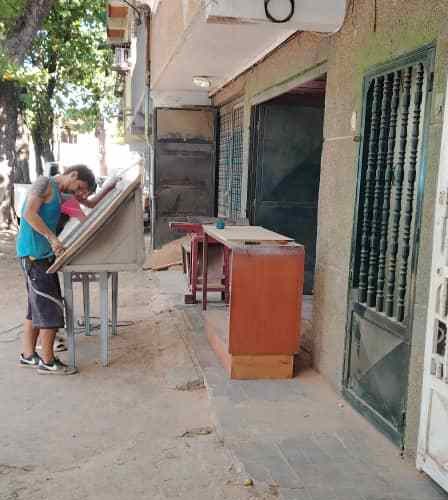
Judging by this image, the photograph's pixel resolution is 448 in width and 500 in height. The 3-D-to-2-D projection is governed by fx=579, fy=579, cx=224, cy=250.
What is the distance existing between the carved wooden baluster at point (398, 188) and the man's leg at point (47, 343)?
2.75 metres

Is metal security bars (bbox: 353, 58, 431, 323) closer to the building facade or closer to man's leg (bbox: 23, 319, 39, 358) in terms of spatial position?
the building facade

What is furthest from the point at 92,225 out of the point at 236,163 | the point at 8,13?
the point at 8,13

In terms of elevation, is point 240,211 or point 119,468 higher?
point 240,211

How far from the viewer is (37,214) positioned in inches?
179

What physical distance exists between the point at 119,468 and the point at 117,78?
22.5 metres

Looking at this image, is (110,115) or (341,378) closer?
(341,378)

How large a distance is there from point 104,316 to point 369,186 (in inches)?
97.6

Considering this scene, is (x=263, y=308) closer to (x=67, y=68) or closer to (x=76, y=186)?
(x=76, y=186)

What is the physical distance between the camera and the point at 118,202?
4699 millimetres

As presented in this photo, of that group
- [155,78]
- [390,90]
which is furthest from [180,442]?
[155,78]

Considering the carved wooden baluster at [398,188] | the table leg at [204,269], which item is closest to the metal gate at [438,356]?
the carved wooden baluster at [398,188]

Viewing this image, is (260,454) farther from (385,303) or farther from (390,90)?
(390,90)

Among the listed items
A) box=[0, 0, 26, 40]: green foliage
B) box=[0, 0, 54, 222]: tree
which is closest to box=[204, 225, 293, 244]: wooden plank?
box=[0, 0, 54, 222]: tree

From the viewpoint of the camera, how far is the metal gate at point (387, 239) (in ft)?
11.0
